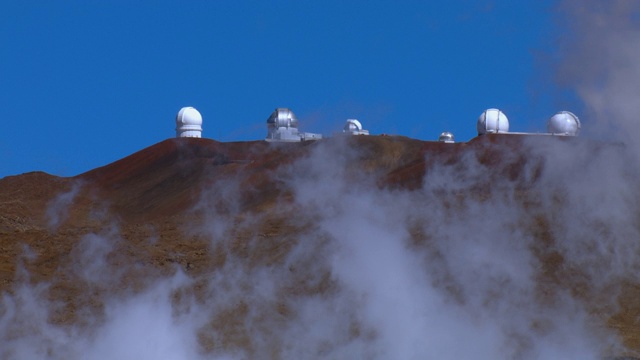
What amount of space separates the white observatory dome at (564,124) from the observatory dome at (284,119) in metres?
14.9

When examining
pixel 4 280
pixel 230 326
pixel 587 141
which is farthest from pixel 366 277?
pixel 587 141

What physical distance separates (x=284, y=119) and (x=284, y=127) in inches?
18.8

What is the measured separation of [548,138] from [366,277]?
26.6 meters

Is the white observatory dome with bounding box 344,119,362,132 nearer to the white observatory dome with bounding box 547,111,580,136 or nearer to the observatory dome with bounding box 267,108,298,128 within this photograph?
the observatory dome with bounding box 267,108,298,128

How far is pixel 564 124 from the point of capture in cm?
8481

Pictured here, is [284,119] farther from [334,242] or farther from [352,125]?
[334,242]

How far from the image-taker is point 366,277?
2130 inches

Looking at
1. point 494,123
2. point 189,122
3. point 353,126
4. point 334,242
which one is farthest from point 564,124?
point 334,242

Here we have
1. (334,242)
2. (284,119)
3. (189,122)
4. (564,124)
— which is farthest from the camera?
(189,122)

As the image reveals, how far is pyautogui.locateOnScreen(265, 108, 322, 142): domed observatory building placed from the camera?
88.9 m

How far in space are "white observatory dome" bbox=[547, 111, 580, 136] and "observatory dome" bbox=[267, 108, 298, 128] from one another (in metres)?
14.9

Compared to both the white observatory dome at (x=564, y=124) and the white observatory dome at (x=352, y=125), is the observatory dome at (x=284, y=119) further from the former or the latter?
the white observatory dome at (x=564, y=124)

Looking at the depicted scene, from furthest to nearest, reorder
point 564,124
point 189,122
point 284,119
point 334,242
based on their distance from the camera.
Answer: point 189,122
point 284,119
point 564,124
point 334,242

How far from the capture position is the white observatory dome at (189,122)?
92.9 m
